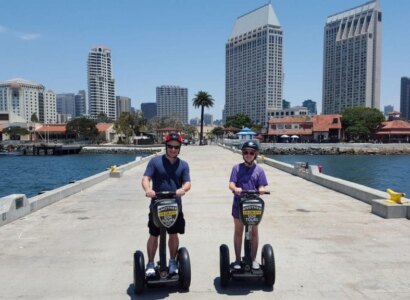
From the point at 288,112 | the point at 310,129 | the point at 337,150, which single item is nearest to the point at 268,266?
the point at 337,150

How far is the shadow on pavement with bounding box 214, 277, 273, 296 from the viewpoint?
190 inches

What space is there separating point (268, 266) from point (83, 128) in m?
108

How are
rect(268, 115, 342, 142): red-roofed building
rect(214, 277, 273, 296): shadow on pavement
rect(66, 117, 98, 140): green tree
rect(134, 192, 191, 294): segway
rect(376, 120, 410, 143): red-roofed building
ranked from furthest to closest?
rect(66, 117, 98, 140): green tree
rect(268, 115, 342, 142): red-roofed building
rect(376, 120, 410, 143): red-roofed building
rect(214, 277, 273, 296): shadow on pavement
rect(134, 192, 191, 294): segway

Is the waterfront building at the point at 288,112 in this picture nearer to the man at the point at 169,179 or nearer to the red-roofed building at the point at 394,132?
the red-roofed building at the point at 394,132

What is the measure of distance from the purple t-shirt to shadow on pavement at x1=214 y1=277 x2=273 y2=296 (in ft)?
2.78

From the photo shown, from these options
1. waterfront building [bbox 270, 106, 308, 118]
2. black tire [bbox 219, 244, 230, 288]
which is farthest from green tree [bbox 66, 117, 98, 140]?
black tire [bbox 219, 244, 230, 288]

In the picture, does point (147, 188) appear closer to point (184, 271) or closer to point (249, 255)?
point (184, 271)

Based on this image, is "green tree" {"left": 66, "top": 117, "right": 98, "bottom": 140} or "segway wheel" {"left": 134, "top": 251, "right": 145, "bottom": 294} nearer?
"segway wheel" {"left": 134, "top": 251, "right": 145, "bottom": 294}

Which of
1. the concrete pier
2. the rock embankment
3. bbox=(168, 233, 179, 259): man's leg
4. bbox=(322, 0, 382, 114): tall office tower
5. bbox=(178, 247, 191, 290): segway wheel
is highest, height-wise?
bbox=(322, 0, 382, 114): tall office tower

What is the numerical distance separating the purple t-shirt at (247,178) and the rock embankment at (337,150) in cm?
7572

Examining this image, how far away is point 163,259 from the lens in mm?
4625

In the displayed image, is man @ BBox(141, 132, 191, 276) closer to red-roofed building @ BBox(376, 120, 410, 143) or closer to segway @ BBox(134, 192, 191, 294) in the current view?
segway @ BBox(134, 192, 191, 294)

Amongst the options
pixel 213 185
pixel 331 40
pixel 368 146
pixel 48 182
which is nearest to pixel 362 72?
pixel 331 40

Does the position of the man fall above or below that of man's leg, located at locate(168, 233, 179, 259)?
above
